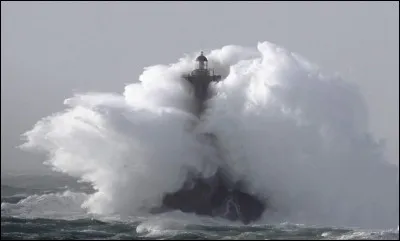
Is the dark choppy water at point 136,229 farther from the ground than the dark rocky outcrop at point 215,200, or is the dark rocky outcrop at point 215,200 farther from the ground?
the dark rocky outcrop at point 215,200

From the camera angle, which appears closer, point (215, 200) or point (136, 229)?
point (136, 229)

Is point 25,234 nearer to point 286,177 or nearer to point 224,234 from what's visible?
point 224,234

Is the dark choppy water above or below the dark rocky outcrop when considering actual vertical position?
below

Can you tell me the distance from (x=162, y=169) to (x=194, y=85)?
→ 25.4 feet

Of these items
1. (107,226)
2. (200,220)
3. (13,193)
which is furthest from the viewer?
(13,193)

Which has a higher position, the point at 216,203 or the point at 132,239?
the point at 216,203

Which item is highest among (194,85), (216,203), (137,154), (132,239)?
(194,85)

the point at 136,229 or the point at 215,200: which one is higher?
the point at 215,200

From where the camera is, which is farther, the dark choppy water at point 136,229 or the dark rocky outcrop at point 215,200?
the dark rocky outcrop at point 215,200

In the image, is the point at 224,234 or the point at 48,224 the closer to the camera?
the point at 224,234

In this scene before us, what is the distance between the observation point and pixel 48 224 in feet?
128

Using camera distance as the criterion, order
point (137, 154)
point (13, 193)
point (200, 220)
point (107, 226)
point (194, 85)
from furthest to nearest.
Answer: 1. point (13, 193)
2. point (194, 85)
3. point (137, 154)
4. point (200, 220)
5. point (107, 226)

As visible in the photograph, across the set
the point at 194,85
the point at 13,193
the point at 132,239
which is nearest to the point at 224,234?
the point at 132,239

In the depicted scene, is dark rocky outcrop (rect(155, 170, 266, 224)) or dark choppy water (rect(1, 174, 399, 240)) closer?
dark choppy water (rect(1, 174, 399, 240))
